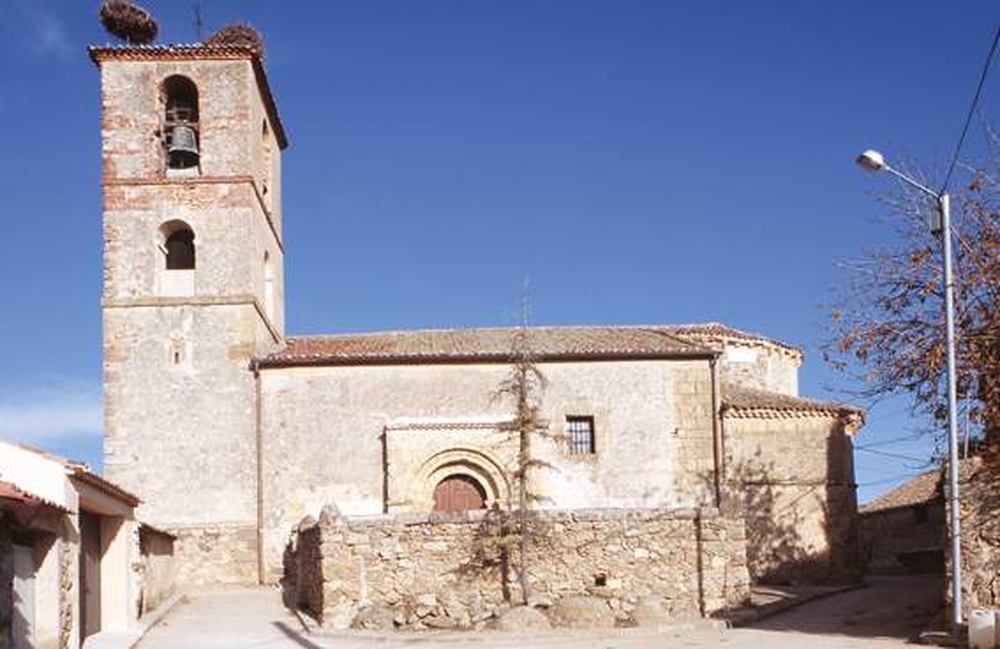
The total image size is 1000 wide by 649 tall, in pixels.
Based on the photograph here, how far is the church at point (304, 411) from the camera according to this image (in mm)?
29188

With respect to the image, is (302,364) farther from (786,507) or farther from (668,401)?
(786,507)

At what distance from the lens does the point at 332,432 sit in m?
29.7

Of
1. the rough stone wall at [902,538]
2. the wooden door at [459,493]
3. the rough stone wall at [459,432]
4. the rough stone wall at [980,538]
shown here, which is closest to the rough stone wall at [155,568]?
the rough stone wall at [459,432]

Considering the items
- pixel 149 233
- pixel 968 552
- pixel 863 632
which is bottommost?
pixel 863 632

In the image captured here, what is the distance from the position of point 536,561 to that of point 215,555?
916cm

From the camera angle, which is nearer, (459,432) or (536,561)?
(536,561)

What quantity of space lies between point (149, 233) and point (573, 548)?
44.9 ft

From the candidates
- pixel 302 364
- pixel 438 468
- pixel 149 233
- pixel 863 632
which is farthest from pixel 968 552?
pixel 149 233

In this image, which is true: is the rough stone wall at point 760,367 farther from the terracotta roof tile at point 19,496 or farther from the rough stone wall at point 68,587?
the terracotta roof tile at point 19,496

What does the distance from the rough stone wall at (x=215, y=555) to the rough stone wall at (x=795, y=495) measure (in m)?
11.0

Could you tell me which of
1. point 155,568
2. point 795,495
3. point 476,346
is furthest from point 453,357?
point 155,568

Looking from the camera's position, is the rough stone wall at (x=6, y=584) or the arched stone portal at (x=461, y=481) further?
the arched stone portal at (x=461, y=481)

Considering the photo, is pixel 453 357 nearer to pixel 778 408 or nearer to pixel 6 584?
pixel 778 408

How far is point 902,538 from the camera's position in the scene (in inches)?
1499
